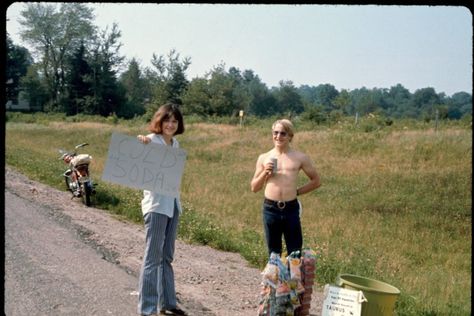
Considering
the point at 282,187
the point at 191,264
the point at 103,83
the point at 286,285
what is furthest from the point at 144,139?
the point at 103,83

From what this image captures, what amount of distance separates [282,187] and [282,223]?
12.9 inches

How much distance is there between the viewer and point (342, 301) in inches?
180

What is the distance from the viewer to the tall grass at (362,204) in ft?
25.2

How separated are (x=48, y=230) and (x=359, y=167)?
40.0 feet

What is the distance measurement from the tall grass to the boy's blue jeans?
1415 millimetres

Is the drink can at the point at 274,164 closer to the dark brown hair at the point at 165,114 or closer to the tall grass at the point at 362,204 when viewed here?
the dark brown hair at the point at 165,114

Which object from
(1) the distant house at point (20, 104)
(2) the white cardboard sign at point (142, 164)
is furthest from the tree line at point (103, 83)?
(2) the white cardboard sign at point (142, 164)

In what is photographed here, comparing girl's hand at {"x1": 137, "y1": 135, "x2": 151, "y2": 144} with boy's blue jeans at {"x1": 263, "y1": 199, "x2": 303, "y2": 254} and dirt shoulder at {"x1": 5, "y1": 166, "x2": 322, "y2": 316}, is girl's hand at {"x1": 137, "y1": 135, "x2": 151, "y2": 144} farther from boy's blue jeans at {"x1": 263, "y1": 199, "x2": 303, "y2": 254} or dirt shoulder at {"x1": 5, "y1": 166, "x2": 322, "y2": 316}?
dirt shoulder at {"x1": 5, "y1": 166, "x2": 322, "y2": 316}

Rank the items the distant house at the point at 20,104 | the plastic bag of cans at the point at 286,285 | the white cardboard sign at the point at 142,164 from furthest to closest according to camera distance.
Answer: the distant house at the point at 20,104
the white cardboard sign at the point at 142,164
the plastic bag of cans at the point at 286,285

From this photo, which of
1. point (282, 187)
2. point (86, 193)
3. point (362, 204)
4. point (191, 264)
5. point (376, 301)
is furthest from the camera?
point (362, 204)

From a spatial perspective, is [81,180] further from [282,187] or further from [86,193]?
[282,187]

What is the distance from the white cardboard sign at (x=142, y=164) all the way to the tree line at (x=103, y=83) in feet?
57.3

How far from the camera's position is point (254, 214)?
12.2m

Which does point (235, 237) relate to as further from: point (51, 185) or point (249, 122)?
point (249, 122)
